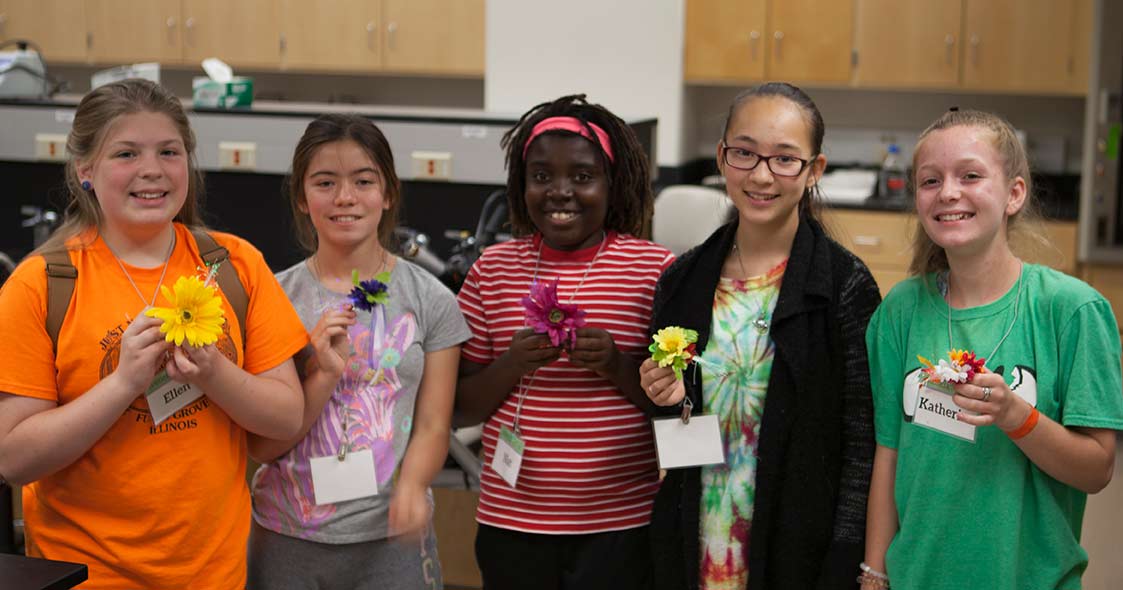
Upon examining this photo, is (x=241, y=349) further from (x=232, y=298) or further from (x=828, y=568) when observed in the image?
(x=828, y=568)

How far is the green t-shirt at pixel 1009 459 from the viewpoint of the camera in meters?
1.55

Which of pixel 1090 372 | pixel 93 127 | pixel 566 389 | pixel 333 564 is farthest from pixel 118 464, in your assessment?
pixel 1090 372

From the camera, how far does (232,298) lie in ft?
5.68

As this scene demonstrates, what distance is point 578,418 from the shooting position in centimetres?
190

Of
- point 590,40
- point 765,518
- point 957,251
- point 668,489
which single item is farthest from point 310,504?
point 590,40

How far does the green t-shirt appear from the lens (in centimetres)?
155

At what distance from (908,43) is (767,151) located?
3.99 metres

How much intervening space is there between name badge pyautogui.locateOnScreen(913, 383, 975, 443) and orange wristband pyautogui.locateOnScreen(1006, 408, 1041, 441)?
0.06m

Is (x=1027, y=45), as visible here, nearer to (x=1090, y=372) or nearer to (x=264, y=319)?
(x=1090, y=372)

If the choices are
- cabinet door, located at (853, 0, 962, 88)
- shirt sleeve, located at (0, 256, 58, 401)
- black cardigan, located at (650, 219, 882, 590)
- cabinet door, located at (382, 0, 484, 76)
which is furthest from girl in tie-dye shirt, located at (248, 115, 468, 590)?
cabinet door, located at (382, 0, 484, 76)

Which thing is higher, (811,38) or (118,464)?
(811,38)

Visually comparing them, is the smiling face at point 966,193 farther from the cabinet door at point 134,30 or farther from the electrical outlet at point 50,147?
the cabinet door at point 134,30

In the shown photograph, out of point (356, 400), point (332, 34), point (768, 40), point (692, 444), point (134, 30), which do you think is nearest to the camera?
point (692, 444)

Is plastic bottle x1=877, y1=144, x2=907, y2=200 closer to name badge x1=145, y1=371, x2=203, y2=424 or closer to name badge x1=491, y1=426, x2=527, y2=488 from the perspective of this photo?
name badge x1=491, y1=426, x2=527, y2=488
